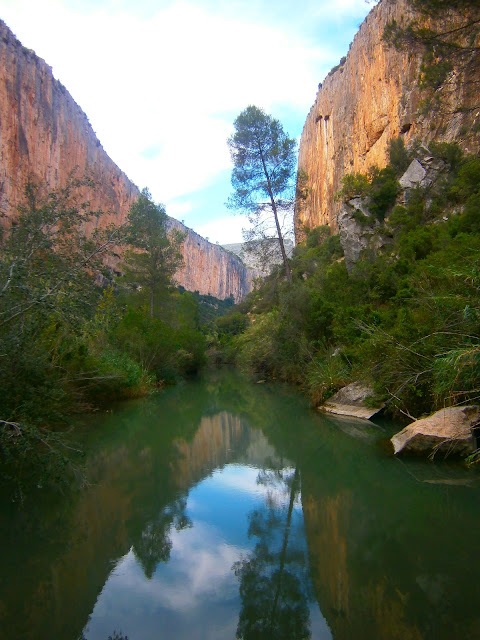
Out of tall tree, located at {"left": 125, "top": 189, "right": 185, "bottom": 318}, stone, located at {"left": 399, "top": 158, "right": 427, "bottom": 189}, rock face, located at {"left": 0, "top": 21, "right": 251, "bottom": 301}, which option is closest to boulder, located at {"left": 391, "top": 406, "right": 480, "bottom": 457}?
stone, located at {"left": 399, "top": 158, "right": 427, "bottom": 189}

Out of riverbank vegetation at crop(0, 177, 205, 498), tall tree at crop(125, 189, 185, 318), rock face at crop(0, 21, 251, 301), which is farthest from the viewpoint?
rock face at crop(0, 21, 251, 301)

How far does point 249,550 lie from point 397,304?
920 cm

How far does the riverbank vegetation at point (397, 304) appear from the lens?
7477mm

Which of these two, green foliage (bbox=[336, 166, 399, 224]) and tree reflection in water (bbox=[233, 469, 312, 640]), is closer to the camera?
tree reflection in water (bbox=[233, 469, 312, 640])

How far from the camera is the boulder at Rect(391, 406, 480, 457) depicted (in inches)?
268

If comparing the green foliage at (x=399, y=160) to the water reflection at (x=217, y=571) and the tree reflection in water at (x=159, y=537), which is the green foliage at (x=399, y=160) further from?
the tree reflection in water at (x=159, y=537)

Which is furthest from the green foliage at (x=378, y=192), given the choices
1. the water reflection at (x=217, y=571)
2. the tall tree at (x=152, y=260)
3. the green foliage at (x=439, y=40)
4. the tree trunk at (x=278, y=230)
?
the water reflection at (x=217, y=571)

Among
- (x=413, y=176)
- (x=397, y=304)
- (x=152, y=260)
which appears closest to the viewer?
(x=397, y=304)

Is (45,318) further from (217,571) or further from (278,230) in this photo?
(278,230)

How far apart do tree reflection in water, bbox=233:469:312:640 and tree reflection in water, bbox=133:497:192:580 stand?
75 cm

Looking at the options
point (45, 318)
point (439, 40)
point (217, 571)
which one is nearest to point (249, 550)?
point (217, 571)

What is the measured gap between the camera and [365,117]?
111 feet

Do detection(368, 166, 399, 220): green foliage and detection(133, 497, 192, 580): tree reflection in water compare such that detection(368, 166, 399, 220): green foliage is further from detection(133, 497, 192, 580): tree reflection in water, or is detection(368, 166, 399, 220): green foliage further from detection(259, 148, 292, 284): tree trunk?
detection(133, 497, 192, 580): tree reflection in water

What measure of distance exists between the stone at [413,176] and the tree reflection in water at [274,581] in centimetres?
1761
